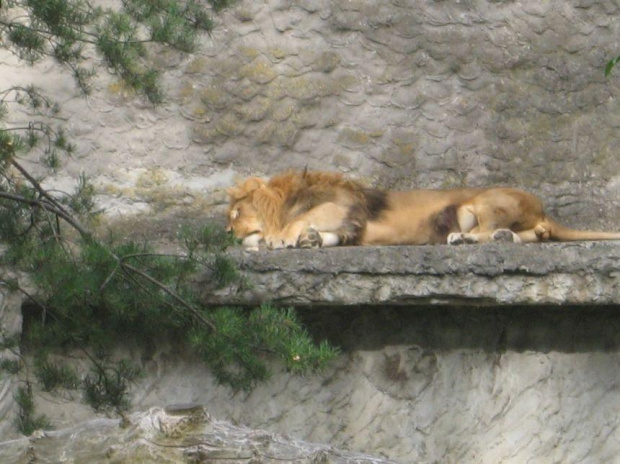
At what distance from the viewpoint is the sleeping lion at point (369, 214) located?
585 cm

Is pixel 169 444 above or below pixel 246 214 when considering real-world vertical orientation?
below

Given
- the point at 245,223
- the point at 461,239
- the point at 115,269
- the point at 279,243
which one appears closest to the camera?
the point at 115,269

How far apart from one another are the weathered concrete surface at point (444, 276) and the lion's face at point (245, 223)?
3.40 ft

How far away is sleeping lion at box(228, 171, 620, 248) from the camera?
585 cm

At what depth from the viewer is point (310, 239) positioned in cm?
570

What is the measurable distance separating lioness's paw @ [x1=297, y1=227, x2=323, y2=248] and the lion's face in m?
0.35

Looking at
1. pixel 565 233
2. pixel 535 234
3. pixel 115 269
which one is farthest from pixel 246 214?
pixel 115 269

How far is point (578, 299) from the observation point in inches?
196

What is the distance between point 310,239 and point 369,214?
1.39 feet

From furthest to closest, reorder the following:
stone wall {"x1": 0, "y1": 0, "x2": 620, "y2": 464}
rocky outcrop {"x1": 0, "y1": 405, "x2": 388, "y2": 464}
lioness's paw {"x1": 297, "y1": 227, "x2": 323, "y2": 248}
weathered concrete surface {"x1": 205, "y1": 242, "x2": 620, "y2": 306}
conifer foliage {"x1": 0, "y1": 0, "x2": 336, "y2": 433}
Result: stone wall {"x1": 0, "y1": 0, "x2": 620, "y2": 464}, lioness's paw {"x1": 297, "y1": 227, "x2": 323, "y2": 248}, weathered concrete surface {"x1": 205, "y1": 242, "x2": 620, "y2": 306}, conifer foliage {"x1": 0, "y1": 0, "x2": 336, "y2": 433}, rocky outcrop {"x1": 0, "y1": 405, "x2": 388, "y2": 464}

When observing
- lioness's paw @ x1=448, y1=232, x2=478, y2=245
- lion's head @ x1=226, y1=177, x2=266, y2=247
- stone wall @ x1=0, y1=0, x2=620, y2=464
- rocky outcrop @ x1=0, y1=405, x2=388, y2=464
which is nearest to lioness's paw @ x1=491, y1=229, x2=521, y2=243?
lioness's paw @ x1=448, y1=232, x2=478, y2=245

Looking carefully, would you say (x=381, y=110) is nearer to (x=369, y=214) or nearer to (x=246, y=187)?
(x=369, y=214)

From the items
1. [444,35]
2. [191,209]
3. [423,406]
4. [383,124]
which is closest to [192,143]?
[191,209]

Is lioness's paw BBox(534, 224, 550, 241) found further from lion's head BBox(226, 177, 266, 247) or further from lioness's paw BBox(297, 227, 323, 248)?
lion's head BBox(226, 177, 266, 247)
